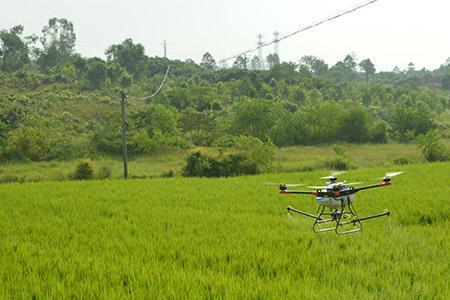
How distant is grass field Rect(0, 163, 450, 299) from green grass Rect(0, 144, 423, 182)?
36.4ft

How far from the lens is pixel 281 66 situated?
6347 cm

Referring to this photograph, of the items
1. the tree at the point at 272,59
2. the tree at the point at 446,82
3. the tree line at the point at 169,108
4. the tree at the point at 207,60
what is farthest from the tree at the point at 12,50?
the tree at the point at 446,82

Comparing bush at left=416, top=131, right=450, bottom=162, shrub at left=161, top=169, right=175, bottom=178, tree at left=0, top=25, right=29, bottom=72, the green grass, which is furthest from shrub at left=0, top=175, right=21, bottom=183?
tree at left=0, top=25, right=29, bottom=72

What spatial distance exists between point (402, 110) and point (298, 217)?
120 ft

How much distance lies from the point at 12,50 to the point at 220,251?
206 ft

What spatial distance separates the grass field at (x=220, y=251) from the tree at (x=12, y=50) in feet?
173

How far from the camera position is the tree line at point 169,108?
34.6 metres

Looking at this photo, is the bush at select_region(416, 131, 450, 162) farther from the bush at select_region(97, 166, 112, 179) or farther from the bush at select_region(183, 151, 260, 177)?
the bush at select_region(97, 166, 112, 179)

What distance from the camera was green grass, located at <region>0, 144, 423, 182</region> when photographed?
23.3 m

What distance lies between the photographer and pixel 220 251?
661 centimetres

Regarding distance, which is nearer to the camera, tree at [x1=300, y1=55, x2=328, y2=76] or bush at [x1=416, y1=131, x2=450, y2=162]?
bush at [x1=416, y1=131, x2=450, y2=162]

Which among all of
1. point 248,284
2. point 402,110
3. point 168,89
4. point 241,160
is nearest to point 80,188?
point 241,160

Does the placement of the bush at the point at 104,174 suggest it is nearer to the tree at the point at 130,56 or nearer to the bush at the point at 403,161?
the bush at the point at 403,161

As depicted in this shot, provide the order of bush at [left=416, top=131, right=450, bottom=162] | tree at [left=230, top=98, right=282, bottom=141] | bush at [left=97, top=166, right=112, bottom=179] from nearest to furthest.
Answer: bush at [left=97, top=166, right=112, bottom=179] → bush at [left=416, top=131, right=450, bottom=162] → tree at [left=230, top=98, right=282, bottom=141]
